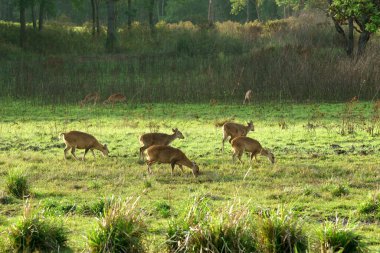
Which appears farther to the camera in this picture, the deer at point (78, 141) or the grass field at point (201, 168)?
the deer at point (78, 141)

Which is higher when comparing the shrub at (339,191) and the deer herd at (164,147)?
the deer herd at (164,147)

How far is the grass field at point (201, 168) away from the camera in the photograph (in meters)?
10.5

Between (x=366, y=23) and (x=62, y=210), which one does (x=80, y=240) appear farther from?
(x=366, y=23)

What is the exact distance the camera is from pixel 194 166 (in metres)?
13.9

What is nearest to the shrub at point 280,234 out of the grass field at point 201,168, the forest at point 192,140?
the forest at point 192,140

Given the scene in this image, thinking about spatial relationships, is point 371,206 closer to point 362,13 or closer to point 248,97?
point 248,97

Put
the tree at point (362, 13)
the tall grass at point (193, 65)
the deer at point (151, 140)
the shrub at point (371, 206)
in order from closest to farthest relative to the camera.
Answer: the shrub at point (371, 206) < the deer at point (151, 140) < the tall grass at point (193, 65) < the tree at point (362, 13)

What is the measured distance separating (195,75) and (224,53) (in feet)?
23.0

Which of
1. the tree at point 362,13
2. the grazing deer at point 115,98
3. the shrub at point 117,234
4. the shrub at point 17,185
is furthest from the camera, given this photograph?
the tree at point 362,13

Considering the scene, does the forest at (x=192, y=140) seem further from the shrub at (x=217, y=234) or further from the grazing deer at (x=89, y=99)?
the grazing deer at (x=89, y=99)

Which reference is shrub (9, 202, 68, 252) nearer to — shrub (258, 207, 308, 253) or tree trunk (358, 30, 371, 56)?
shrub (258, 207, 308, 253)

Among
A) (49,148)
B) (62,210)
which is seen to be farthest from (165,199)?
(49,148)

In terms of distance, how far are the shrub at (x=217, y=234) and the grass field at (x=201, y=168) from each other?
267 millimetres

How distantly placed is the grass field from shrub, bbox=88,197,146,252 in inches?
10.1
